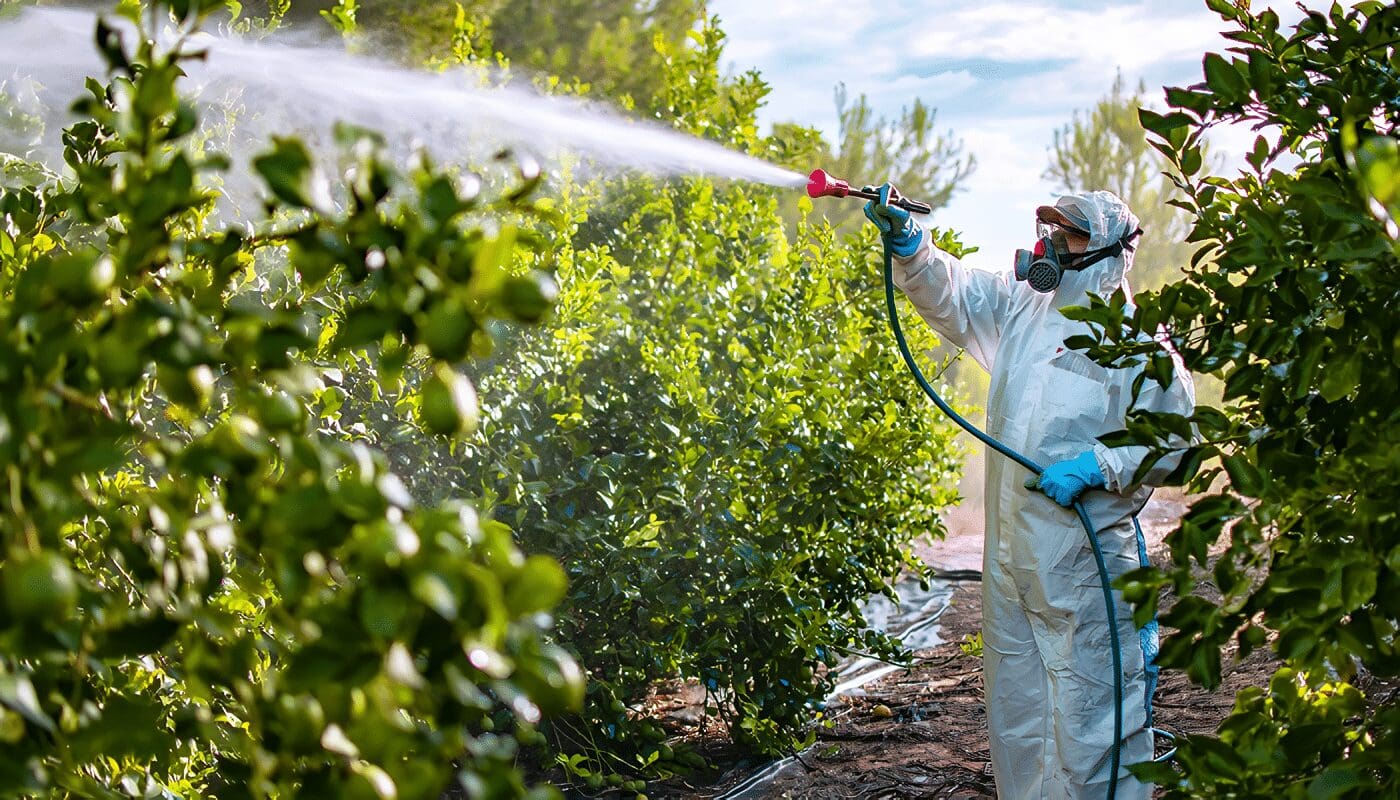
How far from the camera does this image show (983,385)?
13.1 metres

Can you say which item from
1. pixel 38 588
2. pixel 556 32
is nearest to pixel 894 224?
pixel 38 588

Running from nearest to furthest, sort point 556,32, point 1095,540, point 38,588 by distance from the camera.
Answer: point 38,588 < point 1095,540 < point 556,32

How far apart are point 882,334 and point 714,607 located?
108cm

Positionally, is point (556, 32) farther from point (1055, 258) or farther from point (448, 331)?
point (448, 331)

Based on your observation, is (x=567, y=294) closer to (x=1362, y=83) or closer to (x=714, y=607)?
(x=714, y=607)

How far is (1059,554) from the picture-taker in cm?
283

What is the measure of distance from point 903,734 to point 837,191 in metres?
1.90

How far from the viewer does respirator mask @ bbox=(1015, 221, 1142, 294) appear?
115 inches

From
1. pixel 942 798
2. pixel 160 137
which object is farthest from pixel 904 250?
pixel 160 137

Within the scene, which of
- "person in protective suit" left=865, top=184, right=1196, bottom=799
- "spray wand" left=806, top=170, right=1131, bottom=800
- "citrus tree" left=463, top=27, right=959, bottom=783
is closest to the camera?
"spray wand" left=806, top=170, right=1131, bottom=800

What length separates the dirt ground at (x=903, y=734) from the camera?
3.36 m

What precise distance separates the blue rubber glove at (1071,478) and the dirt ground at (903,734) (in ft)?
1.80

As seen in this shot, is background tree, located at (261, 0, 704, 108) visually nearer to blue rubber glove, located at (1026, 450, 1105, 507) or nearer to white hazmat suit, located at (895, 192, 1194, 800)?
white hazmat suit, located at (895, 192, 1194, 800)

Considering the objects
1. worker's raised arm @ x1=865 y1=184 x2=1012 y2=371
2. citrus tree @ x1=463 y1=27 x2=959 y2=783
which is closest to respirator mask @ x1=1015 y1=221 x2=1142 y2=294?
worker's raised arm @ x1=865 y1=184 x2=1012 y2=371
